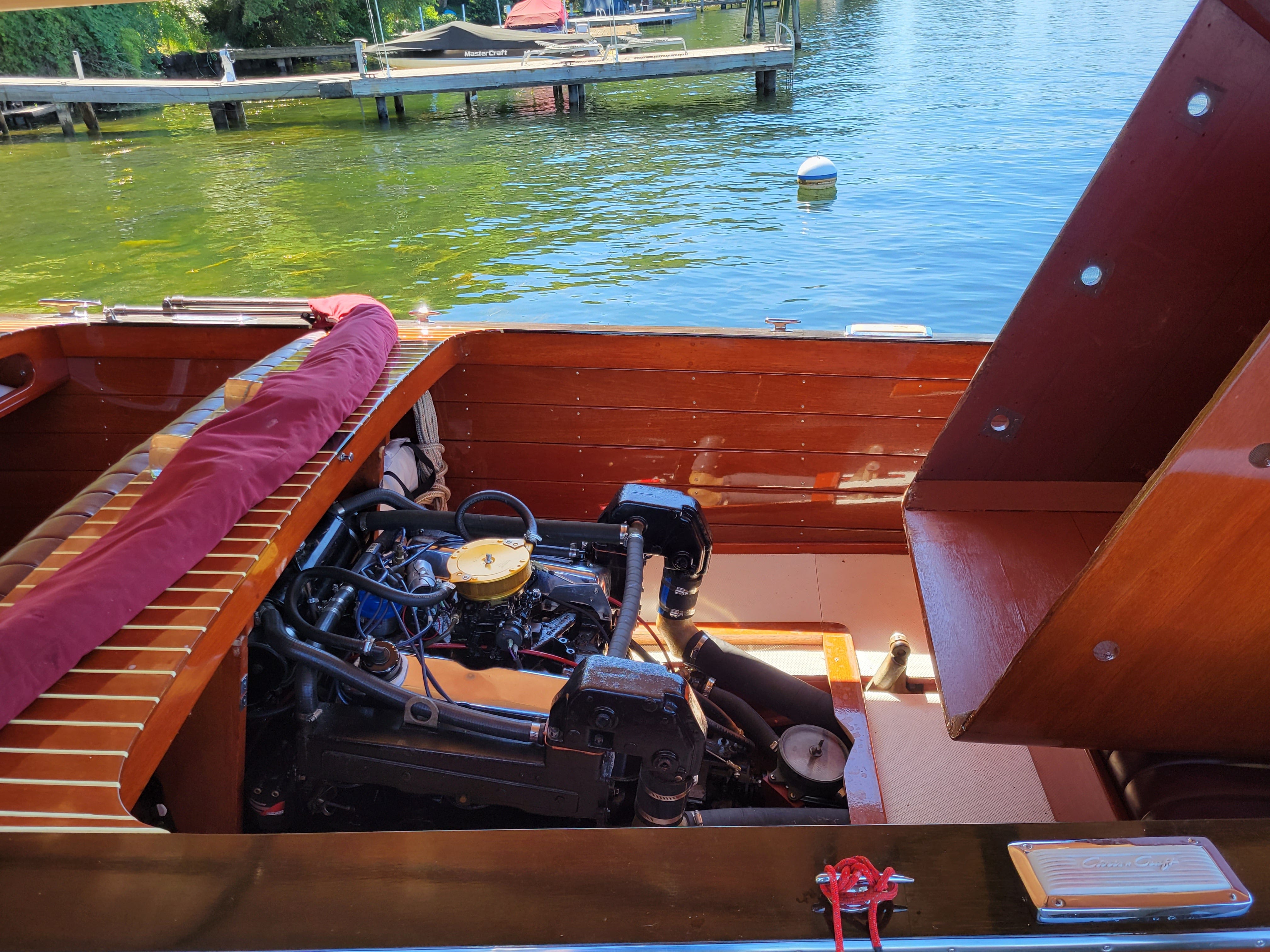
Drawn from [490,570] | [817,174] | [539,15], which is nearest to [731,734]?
[490,570]

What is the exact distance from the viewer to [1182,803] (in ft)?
4.24

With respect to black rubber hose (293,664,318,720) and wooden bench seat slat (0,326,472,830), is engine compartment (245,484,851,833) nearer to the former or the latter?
black rubber hose (293,664,318,720)

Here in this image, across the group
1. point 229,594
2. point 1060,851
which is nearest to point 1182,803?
point 1060,851

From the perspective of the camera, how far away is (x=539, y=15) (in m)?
26.5

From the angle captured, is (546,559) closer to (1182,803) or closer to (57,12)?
(1182,803)

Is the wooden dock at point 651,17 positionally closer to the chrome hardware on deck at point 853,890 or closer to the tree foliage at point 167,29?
the tree foliage at point 167,29

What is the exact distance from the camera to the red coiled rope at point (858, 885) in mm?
821

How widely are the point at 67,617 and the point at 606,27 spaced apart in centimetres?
3335

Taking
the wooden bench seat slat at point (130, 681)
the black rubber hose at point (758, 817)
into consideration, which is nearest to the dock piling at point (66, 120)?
the wooden bench seat slat at point (130, 681)

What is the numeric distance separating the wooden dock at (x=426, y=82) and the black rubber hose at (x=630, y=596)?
1707 cm

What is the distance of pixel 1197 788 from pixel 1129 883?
2.03ft

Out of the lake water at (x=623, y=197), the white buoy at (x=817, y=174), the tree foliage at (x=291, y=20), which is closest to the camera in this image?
the lake water at (x=623, y=197)

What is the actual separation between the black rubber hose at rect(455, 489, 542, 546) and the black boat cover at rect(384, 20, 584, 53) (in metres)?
22.1

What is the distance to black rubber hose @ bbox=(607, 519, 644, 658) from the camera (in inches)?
68.3
